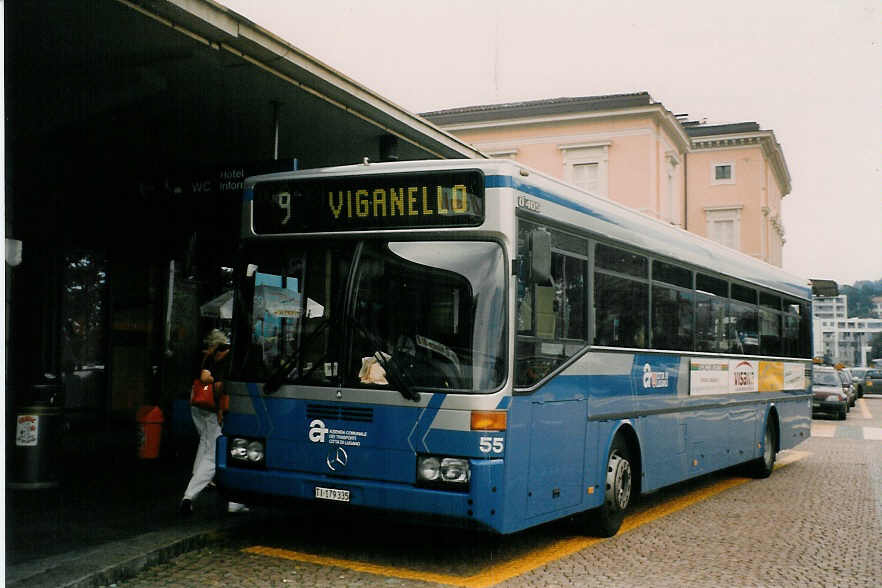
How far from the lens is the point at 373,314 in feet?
23.5

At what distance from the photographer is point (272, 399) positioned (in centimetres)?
757

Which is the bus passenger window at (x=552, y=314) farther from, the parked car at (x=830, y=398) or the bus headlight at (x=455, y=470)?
the parked car at (x=830, y=398)

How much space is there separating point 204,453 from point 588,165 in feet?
122

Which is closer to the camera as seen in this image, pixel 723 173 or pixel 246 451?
pixel 246 451

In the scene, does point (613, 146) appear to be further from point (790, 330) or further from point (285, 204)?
point (285, 204)

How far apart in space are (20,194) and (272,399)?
10345mm

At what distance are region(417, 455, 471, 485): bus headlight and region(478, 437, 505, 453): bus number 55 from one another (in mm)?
156

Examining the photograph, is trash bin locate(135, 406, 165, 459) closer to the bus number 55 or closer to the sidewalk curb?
the sidewalk curb

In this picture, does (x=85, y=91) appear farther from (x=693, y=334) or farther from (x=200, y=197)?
(x=693, y=334)

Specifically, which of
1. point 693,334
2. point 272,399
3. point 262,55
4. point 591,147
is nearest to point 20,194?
point 262,55

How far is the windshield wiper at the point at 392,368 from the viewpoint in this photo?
696 centimetres

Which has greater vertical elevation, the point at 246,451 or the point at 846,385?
the point at 246,451

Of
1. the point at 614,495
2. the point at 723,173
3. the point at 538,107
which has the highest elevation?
the point at 538,107

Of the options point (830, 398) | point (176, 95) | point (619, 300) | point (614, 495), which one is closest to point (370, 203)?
point (619, 300)
